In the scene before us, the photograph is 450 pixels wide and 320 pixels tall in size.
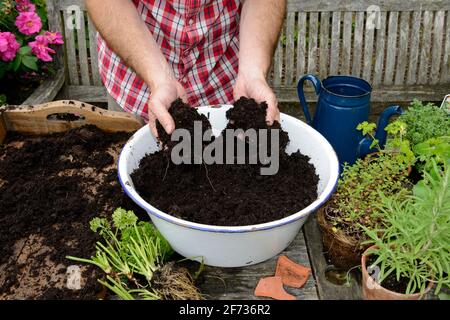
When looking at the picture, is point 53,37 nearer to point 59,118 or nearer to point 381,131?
point 59,118

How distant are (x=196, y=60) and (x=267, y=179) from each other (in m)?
0.76

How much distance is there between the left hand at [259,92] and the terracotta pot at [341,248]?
37 cm

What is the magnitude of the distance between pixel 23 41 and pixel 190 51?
1.47 m

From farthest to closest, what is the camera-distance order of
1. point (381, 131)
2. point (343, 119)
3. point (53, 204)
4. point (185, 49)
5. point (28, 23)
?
point (28, 23) < point (185, 49) < point (343, 119) < point (381, 131) < point (53, 204)

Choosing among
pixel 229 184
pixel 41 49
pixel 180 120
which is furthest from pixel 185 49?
pixel 41 49

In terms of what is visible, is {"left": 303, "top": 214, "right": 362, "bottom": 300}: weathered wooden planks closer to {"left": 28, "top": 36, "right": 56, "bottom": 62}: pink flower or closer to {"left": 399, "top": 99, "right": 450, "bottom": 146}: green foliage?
{"left": 399, "top": 99, "right": 450, "bottom": 146}: green foliage

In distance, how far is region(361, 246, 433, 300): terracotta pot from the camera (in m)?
1.31

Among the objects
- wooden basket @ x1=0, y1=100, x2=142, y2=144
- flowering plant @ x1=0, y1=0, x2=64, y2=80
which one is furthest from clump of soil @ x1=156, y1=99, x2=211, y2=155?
flowering plant @ x1=0, y1=0, x2=64, y2=80

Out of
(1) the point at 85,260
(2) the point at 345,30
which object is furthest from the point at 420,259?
(2) the point at 345,30

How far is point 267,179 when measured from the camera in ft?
5.26

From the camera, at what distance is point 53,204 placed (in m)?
1.69

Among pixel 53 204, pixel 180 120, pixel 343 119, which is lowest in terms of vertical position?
pixel 53 204

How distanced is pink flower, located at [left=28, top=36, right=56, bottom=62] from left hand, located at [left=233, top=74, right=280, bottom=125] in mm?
1537

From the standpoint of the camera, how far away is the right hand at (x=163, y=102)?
Answer: 157cm
